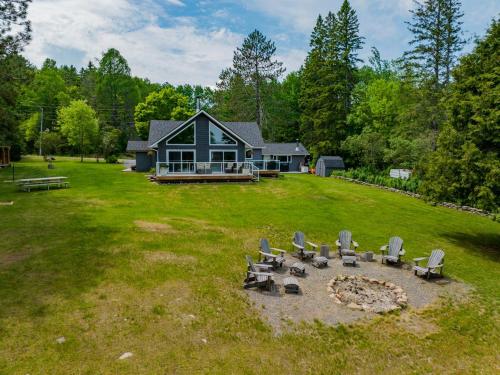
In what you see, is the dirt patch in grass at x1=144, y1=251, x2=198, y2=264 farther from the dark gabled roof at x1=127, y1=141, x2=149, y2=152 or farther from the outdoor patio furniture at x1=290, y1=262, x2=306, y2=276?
the dark gabled roof at x1=127, y1=141, x2=149, y2=152

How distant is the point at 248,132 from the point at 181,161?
37.0 ft

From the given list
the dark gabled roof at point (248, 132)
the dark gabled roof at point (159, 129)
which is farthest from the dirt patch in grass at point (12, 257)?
the dark gabled roof at point (248, 132)

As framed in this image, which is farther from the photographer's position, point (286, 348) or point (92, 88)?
point (92, 88)

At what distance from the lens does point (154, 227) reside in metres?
15.9

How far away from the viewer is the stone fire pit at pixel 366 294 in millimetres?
9438

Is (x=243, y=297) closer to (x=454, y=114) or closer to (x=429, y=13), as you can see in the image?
(x=454, y=114)

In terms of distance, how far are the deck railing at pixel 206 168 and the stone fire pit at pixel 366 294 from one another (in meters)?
20.9

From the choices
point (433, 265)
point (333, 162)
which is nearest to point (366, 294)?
point (433, 265)

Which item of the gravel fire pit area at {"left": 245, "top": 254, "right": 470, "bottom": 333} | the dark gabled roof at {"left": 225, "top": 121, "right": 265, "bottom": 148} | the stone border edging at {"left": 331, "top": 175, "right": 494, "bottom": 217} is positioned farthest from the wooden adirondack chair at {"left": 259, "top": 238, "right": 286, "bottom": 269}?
the dark gabled roof at {"left": 225, "top": 121, "right": 265, "bottom": 148}

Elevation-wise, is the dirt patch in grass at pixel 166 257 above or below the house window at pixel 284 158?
below

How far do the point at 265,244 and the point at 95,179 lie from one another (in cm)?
2414

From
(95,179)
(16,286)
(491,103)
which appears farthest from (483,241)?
(95,179)

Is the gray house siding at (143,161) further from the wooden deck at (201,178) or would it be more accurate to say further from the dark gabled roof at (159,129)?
the wooden deck at (201,178)

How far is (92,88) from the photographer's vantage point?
78.2 metres
